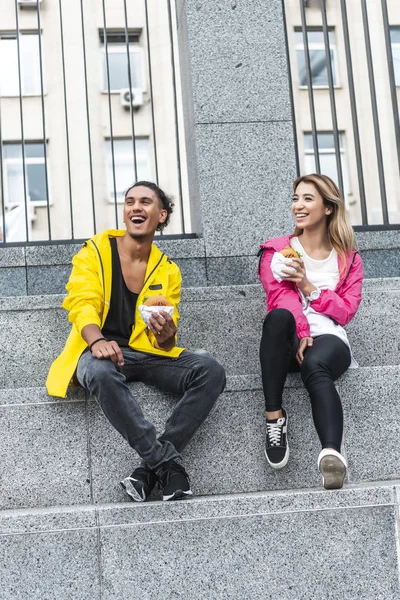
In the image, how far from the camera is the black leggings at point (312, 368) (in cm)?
407

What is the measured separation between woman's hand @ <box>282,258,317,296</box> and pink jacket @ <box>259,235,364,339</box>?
2.2 inches

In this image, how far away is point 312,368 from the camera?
14.0 ft

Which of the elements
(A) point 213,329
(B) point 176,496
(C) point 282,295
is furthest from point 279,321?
(B) point 176,496

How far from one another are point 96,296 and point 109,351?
415 millimetres

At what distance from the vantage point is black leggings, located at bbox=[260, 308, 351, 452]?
4.07 meters

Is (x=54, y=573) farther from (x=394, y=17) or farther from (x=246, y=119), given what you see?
(x=394, y=17)

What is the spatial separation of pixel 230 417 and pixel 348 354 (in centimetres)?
68

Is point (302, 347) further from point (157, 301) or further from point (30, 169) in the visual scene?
point (30, 169)

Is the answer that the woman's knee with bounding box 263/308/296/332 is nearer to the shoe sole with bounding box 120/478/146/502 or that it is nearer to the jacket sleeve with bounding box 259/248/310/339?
the jacket sleeve with bounding box 259/248/310/339

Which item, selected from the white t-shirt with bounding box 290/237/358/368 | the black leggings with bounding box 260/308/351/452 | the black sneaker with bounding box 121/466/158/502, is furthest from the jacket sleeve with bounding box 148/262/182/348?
the black sneaker with bounding box 121/466/158/502

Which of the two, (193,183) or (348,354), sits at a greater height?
(193,183)

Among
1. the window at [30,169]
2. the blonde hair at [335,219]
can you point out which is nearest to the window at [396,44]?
the window at [30,169]

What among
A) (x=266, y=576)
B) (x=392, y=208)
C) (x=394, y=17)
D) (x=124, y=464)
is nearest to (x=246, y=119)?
(x=124, y=464)

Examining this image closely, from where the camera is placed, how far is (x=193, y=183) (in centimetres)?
649
